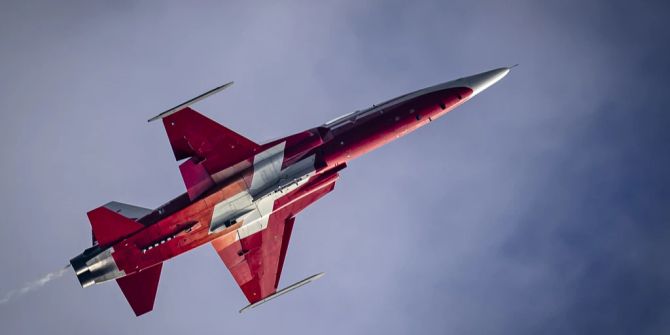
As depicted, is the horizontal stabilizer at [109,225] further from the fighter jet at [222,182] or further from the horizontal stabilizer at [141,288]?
the horizontal stabilizer at [141,288]

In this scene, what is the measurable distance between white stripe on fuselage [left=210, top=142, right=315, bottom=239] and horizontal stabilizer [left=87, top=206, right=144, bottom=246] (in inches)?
172

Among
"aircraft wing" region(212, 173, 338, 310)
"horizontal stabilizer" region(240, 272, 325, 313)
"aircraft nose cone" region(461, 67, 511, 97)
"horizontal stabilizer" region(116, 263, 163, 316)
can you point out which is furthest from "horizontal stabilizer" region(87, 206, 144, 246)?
"aircraft nose cone" region(461, 67, 511, 97)

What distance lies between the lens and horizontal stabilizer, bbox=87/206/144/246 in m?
36.3

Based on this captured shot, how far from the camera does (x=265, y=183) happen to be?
1483 inches

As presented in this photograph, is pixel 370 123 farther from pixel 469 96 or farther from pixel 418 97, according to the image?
pixel 469 96

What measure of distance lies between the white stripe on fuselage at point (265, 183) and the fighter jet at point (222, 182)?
0.18 ft

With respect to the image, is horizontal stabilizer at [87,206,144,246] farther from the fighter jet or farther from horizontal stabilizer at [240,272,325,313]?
horizontal stabilizer at [240,272,325,313]

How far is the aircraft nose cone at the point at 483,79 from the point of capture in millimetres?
40844

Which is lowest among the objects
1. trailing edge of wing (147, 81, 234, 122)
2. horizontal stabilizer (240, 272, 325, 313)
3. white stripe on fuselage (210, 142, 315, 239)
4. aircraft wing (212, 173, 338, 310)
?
horizontal stabilizer (240, 272, 325, 313)

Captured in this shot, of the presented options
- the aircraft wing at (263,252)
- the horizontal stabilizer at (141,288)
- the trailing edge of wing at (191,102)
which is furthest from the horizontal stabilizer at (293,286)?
the trailing edge of wing at (191,102)

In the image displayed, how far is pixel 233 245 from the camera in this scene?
41.0m

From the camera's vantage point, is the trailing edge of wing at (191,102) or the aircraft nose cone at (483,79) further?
the aircraft nose cone at (483,79)

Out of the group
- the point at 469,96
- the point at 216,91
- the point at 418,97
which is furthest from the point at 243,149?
the point at 469,96

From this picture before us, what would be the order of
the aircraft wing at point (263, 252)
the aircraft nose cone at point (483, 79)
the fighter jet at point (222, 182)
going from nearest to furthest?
the fighter jet at point (222, 182) < the aircraft wing at point (263, 252) < the aircraft nose cone at point (483, 79)
